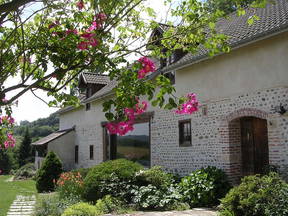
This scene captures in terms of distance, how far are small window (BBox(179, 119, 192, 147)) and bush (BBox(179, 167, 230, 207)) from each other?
7.28 feet

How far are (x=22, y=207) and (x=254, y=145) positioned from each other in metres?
8.37

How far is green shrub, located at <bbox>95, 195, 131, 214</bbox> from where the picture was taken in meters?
8.98

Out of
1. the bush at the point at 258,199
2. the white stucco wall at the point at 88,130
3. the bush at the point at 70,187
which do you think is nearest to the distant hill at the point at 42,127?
the white stucco wall at the point at 88,130

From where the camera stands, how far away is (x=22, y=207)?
40.4ft

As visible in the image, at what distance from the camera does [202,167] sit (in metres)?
11.5

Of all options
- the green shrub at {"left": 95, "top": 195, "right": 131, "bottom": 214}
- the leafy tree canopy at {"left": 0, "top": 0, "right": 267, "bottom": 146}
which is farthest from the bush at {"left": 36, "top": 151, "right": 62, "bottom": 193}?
the leafy tree canopy at {"left": 0, "top": 0, "right": 267, "bottom": 146}

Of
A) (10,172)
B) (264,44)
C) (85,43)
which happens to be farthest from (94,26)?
(10,172)

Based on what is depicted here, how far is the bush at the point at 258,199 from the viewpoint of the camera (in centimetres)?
643

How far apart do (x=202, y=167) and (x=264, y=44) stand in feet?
14.6

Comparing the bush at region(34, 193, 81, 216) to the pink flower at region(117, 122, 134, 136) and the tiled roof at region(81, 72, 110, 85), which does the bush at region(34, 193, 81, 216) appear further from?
the tiled roof at region(81, 72, 110, 85)

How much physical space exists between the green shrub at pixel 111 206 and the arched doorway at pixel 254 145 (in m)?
4.16

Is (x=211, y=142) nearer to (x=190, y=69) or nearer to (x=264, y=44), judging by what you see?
(x=190, y=69)

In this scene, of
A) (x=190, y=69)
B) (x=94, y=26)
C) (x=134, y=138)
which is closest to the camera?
(x=94, y=26)

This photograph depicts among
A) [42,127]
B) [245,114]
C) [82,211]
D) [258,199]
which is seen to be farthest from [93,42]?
[42,127]
